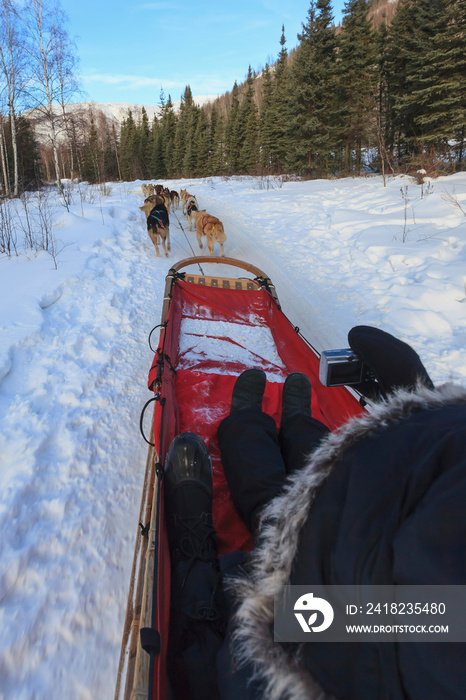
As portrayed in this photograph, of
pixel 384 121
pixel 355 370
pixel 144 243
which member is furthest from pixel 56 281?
pixel 384 121

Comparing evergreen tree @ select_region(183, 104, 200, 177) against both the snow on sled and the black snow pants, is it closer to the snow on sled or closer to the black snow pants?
the snow on sled

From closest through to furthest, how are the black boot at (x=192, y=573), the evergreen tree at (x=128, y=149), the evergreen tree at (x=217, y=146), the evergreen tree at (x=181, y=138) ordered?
the black boot at (x=192, y=573) < the evergreen tree at (x=217, y=146) < the evergreen tree at (x=181, y=138) < the evergreen tree at (x=128, y=149)

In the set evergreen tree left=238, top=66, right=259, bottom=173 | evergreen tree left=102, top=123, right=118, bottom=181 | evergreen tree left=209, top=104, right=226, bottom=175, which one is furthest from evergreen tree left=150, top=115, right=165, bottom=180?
evergreen tree left=238, top=66, right=259, bottom=173

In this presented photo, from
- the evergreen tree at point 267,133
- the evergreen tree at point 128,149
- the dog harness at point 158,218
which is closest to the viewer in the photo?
the dog harness at point 158,218

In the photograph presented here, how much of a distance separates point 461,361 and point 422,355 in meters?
0.27

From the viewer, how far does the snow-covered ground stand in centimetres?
130

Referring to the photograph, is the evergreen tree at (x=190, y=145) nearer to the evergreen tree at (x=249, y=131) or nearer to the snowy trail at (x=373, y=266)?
the evergreen tree at (x=249, y=131)

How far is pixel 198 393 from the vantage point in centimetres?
221

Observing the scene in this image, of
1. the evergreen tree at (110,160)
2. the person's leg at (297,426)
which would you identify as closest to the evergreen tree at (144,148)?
the evergreen tree at (110,160)

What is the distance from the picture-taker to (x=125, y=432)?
220cm

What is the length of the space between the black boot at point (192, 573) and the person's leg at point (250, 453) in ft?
0.45

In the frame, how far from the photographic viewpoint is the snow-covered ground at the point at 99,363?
1299 millimetres

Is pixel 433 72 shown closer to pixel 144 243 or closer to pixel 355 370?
pixel 144 243

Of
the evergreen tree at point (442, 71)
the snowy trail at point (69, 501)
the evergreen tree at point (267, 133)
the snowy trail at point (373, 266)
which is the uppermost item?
the evergreen tree at point (267, 133)
